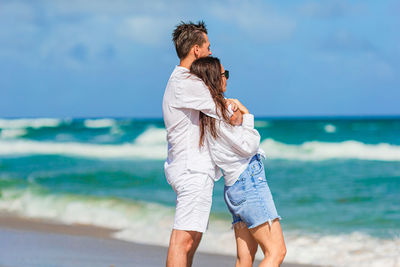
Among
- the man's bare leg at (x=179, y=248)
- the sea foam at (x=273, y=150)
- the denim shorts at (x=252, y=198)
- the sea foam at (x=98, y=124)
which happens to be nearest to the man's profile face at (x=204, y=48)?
the denim shorts at (x=252, y=198)

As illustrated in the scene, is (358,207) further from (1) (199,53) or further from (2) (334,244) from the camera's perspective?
(1) (199,53)

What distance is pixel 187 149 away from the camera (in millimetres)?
3217

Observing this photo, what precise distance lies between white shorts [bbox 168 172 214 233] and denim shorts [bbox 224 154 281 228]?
7.0 inches

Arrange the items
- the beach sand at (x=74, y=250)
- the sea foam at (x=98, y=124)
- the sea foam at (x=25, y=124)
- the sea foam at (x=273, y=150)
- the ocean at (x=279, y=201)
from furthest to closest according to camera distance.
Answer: the sea foam at (x=98, y=124) < the sea foam at (x=25, y=124) < the sea foam at (x=273, y=150) < the ocean at (x=279, y=201) < the beach sand at (x=74, y=250)

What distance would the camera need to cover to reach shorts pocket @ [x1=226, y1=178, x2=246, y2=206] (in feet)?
10.6

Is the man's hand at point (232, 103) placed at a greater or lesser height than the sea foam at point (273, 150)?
lesser

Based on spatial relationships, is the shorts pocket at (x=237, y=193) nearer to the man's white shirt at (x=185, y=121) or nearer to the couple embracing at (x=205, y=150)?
the couple embracing at (x=205, y=150)

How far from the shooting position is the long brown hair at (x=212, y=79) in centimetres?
314

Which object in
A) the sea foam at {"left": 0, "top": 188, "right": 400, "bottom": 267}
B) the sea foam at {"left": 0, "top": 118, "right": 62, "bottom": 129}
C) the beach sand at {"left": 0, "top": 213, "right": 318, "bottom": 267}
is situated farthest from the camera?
the sea foam at {"left": 0, "top": 118, "right": 62, "bottom": 129}

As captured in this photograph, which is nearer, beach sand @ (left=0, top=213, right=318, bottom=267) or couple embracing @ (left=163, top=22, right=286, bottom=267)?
couple embracing @ (left=163, top=22, right=286, bottom=267)

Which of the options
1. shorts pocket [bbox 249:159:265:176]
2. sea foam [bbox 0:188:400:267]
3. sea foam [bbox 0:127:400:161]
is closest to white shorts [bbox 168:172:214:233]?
shorts pocket [bbox 249:159:265:176]

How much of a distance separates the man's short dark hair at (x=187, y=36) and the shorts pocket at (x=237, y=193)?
0.81 metres

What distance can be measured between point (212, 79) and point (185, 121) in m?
0.29

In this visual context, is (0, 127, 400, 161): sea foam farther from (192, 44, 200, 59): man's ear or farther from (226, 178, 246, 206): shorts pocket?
(192, 44, 200, 59): man's ear
